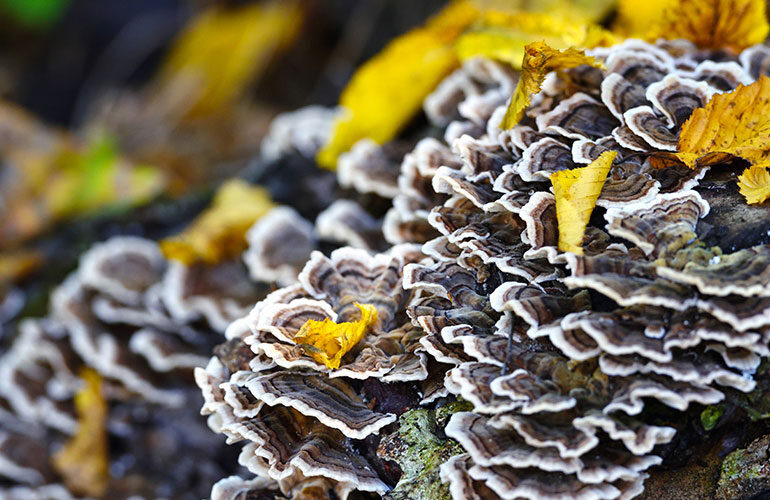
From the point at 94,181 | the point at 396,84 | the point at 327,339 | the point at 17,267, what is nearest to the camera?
the point at 327,339

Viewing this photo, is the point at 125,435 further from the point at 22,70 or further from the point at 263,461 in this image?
the point at 22,70

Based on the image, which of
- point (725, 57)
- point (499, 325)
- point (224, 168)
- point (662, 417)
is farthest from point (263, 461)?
point (224, 168)

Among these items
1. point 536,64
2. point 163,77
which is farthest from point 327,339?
point 163,77

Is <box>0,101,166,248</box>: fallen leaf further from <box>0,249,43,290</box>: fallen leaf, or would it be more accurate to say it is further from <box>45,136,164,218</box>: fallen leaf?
<box>0,249,43,290</box>: fallen leaf

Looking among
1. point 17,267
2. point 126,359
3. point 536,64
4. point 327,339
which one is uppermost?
point 17,267

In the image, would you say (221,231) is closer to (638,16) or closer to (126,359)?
(126,359)

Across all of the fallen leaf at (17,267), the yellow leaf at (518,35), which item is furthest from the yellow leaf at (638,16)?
the fallen leaf at (17,267)

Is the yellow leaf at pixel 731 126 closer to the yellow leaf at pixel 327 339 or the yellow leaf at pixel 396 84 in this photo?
the yellow leaf at pixel 327 339
